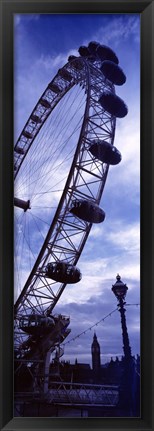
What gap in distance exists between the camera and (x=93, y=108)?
6.00ft

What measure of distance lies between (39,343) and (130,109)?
0.92m

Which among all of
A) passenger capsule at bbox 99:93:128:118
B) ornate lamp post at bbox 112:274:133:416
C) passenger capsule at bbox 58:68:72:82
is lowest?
ornate lamp post at bbox 112:274:133:416

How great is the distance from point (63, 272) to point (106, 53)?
0.82 meters

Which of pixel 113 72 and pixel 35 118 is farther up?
pixel 113 72

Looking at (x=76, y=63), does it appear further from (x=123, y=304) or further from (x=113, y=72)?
(x=123, y=304)

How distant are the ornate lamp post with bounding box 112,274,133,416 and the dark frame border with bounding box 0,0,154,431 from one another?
4 centimetres

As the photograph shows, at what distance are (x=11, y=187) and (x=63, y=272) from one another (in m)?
0.36

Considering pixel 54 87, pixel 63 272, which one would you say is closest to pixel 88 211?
pixel 63 272

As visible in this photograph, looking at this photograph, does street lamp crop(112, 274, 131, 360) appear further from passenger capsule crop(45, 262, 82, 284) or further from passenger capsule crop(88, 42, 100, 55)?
passenger capsule crop(88, 42, 100, 55)

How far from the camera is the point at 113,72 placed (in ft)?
5.89

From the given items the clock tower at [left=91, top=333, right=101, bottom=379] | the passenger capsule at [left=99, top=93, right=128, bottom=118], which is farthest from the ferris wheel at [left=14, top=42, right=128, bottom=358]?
the clock tower at [left=91, top=333, right=101, bottom=379]

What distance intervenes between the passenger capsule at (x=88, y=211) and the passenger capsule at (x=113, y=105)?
347mm

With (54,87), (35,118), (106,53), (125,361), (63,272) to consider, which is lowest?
(125,361)

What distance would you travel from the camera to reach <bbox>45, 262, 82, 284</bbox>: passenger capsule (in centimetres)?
177
